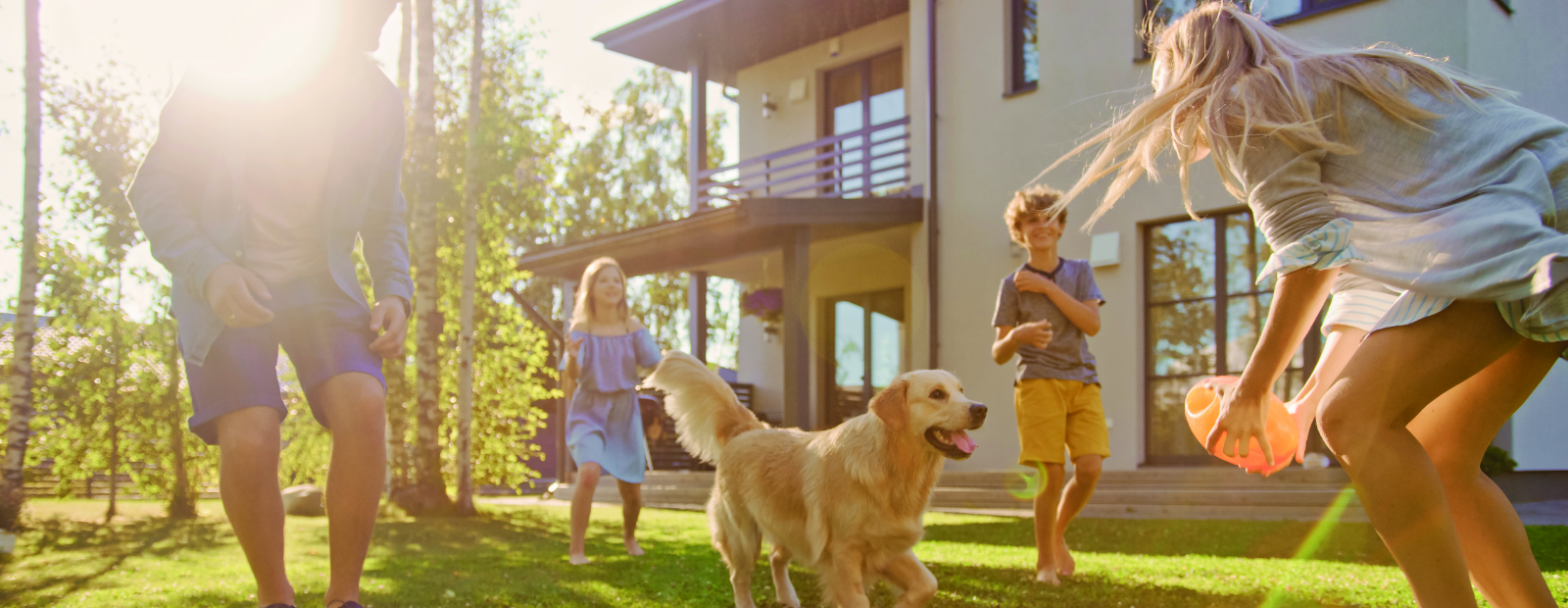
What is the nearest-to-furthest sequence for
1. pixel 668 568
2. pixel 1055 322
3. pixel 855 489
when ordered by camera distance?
pixel 855 489 < pixel 1055 322 < pixel 668 568

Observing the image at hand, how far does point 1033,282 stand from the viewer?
4602 mm

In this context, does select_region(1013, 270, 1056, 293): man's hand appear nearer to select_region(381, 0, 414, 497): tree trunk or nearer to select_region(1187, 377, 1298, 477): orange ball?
select_region(1187, 377, 1298, 477): orange ball

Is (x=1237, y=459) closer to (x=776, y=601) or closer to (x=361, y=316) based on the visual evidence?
(x=361, y=316)

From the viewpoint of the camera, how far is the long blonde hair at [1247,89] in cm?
192

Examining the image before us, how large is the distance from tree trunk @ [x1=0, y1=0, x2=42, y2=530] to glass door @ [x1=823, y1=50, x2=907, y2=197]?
335 inches

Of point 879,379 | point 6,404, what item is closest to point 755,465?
point 6,404

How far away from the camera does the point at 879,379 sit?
13703mm

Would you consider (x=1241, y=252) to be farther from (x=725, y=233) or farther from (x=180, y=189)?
(x=180, y=189)

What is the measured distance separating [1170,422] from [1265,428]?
28.2 feet

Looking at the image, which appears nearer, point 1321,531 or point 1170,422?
point 1321,531

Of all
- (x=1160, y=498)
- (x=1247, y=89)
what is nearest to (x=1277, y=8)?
(x=1160, y=498)

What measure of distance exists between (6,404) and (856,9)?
1039 cm

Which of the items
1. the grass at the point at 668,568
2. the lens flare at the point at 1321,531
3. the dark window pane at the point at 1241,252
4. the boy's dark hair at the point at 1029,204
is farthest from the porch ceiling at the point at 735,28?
the boy's dark hair at the point at 1029,204

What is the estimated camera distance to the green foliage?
773 cm
